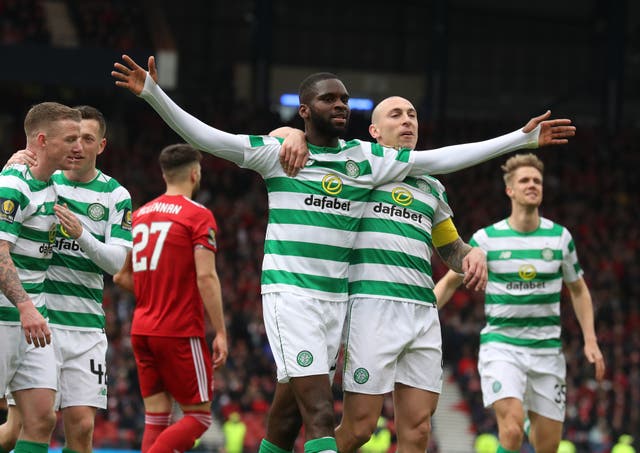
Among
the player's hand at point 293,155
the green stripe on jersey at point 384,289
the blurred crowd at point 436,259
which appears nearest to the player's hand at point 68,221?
the player's hand at point 293,155

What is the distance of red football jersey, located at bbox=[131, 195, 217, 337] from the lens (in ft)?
25.0

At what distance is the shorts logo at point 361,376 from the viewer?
255 inches

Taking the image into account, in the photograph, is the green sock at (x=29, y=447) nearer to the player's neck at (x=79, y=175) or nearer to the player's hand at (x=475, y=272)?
the player's neck at (x=79, y=175)

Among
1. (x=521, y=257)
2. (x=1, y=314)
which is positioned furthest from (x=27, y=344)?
(x=521, y=257)

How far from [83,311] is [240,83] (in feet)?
86.3

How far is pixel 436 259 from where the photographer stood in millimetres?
24812

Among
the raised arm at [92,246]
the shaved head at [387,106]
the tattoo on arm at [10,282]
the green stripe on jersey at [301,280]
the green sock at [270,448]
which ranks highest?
the shaved head at [387,106]

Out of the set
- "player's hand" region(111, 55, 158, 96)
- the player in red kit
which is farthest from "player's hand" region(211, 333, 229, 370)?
"player's hand" region(111, 55, 158, 96)

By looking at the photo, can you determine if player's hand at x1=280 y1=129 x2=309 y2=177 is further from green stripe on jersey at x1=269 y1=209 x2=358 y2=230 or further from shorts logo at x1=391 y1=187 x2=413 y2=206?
shorts logo at x1=391 y1=187 x2=413 y2=206

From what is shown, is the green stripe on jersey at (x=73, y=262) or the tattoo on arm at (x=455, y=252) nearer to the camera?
the green stripe on jersey at (x=73, y=262)

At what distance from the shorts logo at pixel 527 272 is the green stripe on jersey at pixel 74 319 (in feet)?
11.3

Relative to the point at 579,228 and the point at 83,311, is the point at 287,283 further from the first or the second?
the point at 579,228

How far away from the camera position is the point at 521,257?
8.83m

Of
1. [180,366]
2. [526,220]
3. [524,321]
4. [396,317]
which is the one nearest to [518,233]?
[526,220]
